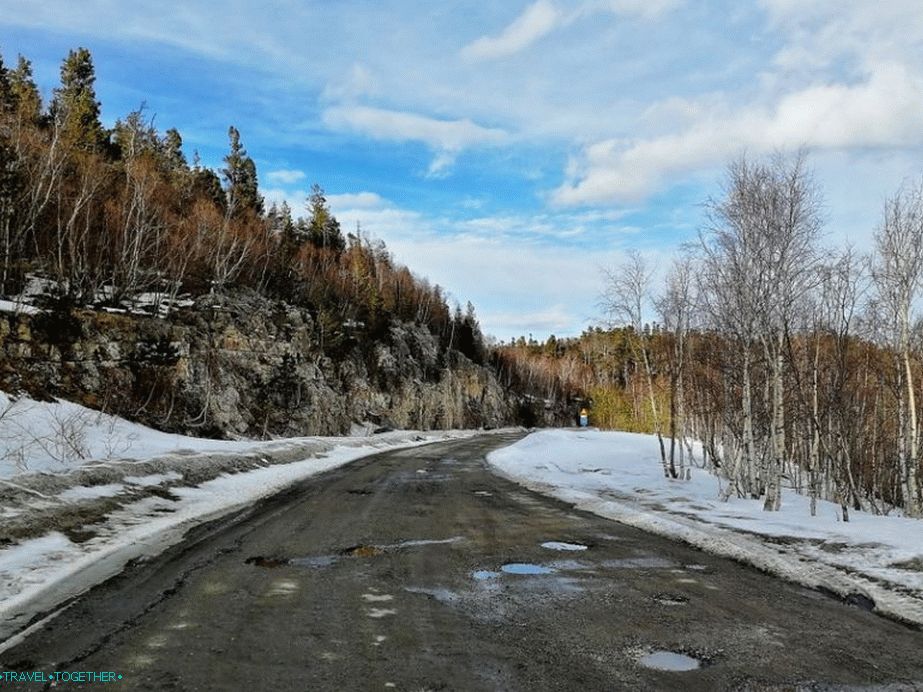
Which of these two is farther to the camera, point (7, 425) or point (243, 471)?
point (243, 471)

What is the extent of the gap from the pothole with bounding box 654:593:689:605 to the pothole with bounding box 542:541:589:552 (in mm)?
2203

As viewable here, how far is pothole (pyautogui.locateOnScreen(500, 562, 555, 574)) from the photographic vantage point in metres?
6.81

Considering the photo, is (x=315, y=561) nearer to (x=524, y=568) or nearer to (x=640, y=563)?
(x=524, y=568)

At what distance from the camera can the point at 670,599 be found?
5.84 meters

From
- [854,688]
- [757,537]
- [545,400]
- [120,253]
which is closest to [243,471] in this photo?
[757,537]

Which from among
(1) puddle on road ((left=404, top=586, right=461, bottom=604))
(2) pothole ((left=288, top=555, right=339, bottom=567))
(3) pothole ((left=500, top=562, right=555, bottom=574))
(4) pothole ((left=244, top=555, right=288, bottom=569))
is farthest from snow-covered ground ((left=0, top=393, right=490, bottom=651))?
(3) pothole ((left=500, top=562, right=555, bottom=574))

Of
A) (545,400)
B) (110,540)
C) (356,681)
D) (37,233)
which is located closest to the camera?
(356,681)

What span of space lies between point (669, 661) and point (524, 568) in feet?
9.23

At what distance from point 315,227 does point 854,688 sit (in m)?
84.8

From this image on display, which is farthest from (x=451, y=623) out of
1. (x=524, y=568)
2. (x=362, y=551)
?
(x=362, y=551)

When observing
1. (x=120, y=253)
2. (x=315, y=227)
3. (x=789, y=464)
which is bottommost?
(x=789, y=464)

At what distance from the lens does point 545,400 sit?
11075 cm

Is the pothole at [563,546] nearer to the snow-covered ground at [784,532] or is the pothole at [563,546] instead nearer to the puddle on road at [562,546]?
the puddle on road at [562,546]

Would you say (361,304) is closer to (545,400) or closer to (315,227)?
(315,227)
